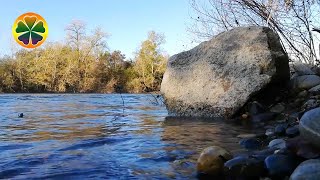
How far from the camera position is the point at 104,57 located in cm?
5625

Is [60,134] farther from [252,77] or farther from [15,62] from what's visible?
[15,62]

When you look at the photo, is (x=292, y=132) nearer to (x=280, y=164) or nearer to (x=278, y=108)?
(x=280, y=164)

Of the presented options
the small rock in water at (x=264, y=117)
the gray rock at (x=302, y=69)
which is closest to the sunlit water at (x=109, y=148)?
the small rock in water at (x=264, y=117)

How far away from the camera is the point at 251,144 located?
15.2 feet

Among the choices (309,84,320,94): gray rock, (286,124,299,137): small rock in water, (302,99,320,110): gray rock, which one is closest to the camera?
(286,124,299,137): small rock in water

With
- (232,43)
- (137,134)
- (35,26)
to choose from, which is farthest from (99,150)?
(35,26)

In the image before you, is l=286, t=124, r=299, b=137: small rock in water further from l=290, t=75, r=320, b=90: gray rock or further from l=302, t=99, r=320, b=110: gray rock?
l=290, t=75, r=320, b=90: gray rock

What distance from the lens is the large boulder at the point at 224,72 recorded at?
7.59 metres

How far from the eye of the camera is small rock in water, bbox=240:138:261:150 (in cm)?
452

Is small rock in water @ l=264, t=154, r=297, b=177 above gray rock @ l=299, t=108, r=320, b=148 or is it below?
below

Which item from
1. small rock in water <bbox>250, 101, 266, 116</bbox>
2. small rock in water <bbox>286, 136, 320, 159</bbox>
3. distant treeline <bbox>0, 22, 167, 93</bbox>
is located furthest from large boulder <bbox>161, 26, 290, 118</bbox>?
distant treeline <bbox>0, 22, 167, 93</bbox>

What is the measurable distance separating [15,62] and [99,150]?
4992 centimetres

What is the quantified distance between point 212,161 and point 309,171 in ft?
3.37

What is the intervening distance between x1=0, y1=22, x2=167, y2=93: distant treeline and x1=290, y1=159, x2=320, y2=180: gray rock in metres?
43.3
